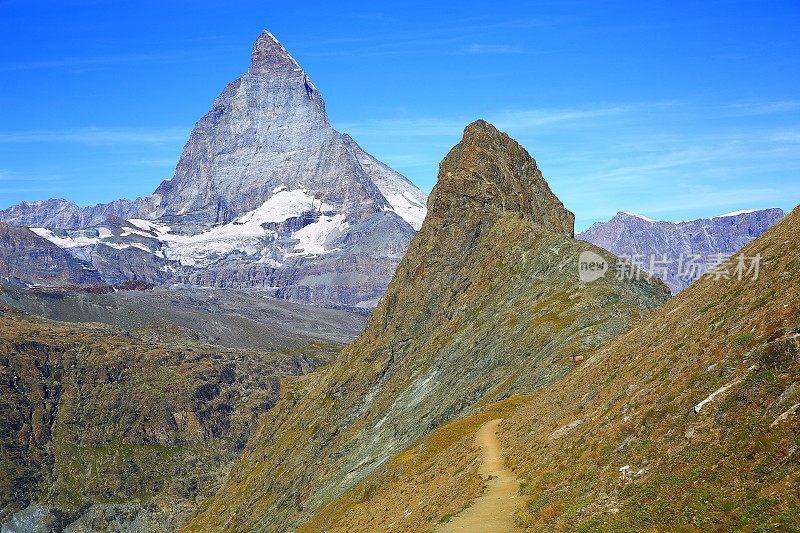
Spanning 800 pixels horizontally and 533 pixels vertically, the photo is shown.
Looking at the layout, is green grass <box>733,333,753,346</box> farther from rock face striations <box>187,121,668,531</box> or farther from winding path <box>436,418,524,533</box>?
rock face striations <box>187,121,668,531</box>

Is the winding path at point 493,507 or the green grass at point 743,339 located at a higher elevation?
the green grass at point 743,339

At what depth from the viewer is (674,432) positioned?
99.3ft

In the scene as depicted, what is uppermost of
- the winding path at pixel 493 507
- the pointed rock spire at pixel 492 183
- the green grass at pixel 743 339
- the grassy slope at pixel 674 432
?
the pointed rock spire at pixel 492 183

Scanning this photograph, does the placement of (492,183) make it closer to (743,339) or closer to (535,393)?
(535,393)

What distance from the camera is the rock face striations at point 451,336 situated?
247ft

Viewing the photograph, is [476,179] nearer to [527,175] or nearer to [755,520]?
[527,175]

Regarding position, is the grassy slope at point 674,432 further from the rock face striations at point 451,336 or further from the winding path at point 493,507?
the rock face striations at point 451,336

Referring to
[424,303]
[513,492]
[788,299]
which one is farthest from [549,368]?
[424,303]

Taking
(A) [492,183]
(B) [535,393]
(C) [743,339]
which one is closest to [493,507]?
(C) [743,339]

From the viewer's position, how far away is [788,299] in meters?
32.3

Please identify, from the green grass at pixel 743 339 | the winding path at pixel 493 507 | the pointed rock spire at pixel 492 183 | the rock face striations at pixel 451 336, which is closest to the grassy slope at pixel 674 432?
the green grass at pixel 743 339

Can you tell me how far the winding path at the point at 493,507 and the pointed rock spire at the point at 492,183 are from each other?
83086 mm

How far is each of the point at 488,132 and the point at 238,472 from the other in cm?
9003

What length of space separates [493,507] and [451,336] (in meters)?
66.3
